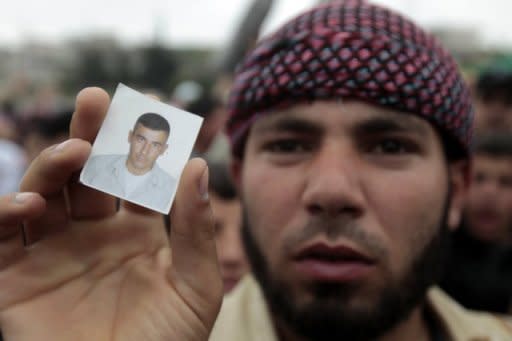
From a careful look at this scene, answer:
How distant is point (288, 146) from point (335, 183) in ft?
0.83

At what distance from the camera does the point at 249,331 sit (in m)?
1.61

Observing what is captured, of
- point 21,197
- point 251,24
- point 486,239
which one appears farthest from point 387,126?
point 251,24

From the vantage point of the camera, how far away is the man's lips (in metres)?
1.36

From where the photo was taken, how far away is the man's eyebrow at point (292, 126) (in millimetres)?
1487

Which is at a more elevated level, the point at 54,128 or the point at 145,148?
the point at 145,148

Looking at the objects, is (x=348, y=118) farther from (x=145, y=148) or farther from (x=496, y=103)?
(x=496, y=103)

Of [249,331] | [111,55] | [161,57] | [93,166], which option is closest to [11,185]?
[249,331]

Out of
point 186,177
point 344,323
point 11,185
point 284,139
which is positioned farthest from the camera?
point 11,185

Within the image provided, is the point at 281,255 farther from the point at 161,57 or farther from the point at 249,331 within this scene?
the point at 161,57

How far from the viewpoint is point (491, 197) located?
10.5 ft

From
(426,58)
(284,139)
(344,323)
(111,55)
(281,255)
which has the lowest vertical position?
(111,55)

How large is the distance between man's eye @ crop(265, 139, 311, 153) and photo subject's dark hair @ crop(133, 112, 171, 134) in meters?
0.55

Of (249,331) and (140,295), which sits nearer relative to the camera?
(140,295)

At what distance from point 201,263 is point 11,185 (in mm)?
4187
